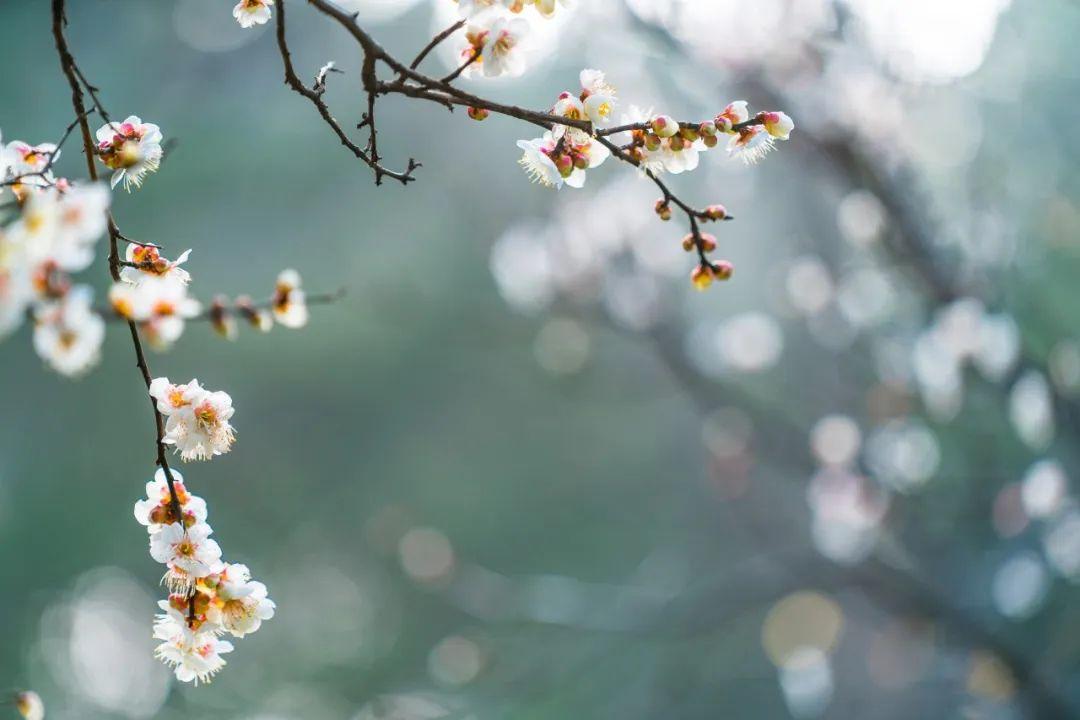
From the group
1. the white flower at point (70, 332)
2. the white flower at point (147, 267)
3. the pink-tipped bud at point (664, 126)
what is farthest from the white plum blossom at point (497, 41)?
the white flower at point (70, 332)

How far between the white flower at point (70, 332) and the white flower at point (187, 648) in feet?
1.43

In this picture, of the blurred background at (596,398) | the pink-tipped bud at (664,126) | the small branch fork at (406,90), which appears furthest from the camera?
the blurred background at (596,398)

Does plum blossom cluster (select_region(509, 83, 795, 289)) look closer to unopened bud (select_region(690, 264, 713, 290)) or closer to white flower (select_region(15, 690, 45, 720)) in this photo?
unopened bud (select_region(690, 264, 713, 290))

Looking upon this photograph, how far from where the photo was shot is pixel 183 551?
37.6 inches

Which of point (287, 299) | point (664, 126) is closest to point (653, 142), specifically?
point (664, 126)

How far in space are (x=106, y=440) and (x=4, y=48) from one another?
3.37 m

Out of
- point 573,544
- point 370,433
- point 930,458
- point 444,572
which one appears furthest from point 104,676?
point 930,458

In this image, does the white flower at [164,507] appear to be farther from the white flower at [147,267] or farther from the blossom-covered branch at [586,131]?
the blossom-covered branch at [586,131]

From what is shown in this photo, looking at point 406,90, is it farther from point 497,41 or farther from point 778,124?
point 778,124

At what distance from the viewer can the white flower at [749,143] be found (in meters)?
0.98

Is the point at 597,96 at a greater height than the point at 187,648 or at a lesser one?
greater

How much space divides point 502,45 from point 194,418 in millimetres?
541

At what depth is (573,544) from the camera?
966 cm

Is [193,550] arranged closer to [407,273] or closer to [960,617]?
[960,617]
